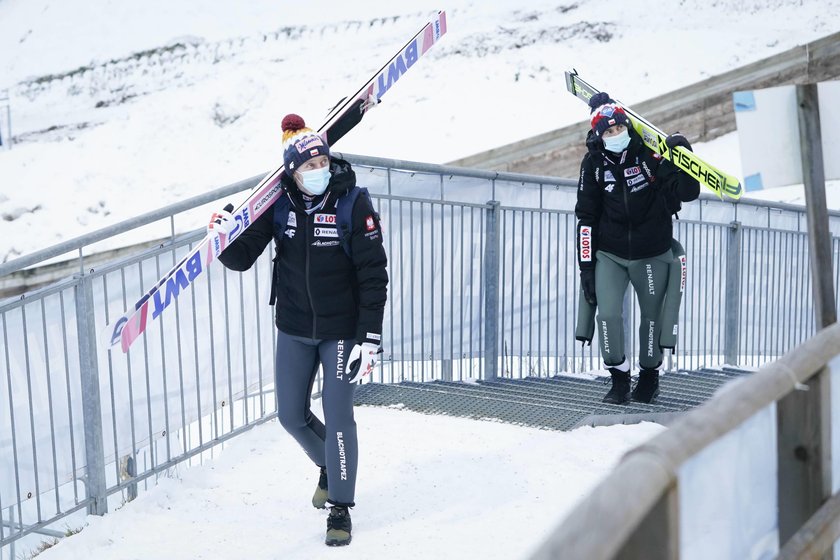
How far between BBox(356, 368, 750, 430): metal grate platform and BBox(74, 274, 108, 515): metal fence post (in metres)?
2.08

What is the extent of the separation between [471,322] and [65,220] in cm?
1426

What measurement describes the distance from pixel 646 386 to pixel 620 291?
665 mm

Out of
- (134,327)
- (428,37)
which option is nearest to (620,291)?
(428,37)

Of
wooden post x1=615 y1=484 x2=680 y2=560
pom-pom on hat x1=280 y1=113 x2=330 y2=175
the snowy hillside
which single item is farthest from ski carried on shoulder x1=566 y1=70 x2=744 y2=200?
the snowy hillside

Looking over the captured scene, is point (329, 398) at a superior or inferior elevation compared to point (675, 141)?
inferior

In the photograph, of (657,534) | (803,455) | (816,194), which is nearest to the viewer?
(657,534)

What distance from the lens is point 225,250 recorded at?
529 cm

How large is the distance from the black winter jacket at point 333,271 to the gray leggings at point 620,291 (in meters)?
2.61

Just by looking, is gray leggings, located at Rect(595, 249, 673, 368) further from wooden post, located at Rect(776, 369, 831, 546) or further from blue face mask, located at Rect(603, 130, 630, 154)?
wooden post, located at Rect(776, 369, 831, 546)

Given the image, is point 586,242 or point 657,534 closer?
point 657,534

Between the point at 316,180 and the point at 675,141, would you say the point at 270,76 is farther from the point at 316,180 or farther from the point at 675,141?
the point at 316,180

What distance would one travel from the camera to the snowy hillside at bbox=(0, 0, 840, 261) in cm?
2191

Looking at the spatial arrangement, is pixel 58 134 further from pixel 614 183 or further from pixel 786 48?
pixel 614 183

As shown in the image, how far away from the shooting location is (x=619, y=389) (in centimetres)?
741
